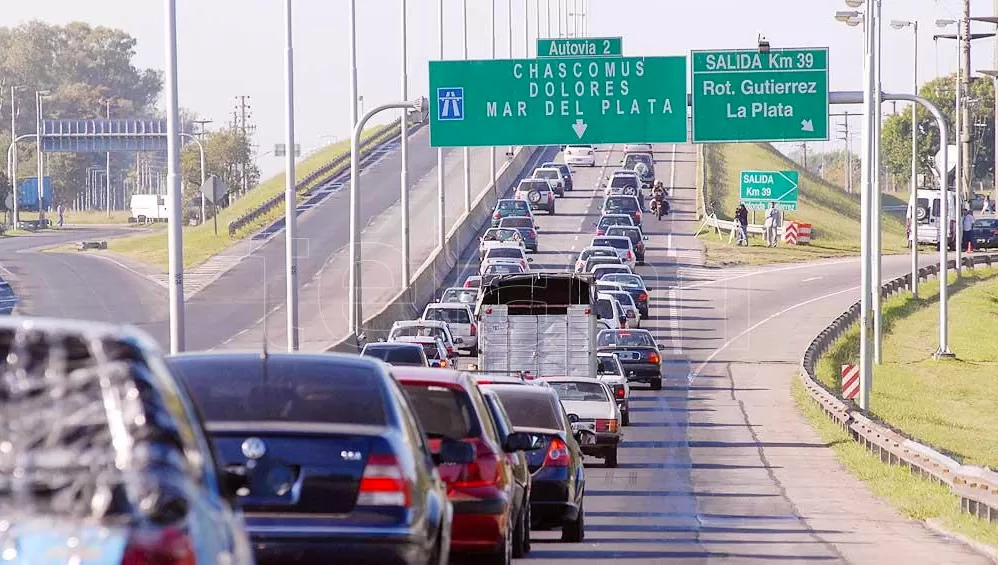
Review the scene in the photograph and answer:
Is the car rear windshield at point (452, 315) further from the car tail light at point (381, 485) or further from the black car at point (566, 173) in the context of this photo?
the black car at point (566, 173)

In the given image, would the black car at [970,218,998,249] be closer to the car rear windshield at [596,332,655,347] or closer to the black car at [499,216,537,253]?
the black car at [499,216,537,253]

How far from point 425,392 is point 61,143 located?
13267 cm

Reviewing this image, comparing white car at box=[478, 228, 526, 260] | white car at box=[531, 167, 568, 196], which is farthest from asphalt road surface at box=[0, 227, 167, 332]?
white car at box=[531, 167, 568, 196]

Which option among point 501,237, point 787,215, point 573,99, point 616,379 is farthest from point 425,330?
point 787,215

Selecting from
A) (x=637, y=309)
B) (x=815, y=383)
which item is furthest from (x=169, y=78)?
(x=637, y=309)

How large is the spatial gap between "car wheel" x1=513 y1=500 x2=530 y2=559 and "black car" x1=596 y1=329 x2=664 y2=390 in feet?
97.7

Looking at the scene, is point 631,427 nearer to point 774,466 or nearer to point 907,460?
point 774,466

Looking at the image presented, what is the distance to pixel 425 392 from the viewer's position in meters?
12.3

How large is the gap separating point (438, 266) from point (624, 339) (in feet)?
78.3

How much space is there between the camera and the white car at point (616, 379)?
36.3m

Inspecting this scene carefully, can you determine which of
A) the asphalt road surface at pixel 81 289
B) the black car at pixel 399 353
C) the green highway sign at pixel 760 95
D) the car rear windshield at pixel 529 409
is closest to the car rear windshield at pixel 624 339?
the green highway sign at pixel 760 95

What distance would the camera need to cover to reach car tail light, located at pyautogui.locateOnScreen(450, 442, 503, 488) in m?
12.1

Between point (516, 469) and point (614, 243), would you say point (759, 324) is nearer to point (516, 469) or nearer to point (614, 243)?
point (614, 243)

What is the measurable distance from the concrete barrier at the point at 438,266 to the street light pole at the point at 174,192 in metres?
14.6
